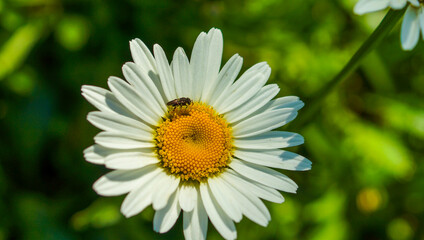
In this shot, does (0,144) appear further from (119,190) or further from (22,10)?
(119,190)

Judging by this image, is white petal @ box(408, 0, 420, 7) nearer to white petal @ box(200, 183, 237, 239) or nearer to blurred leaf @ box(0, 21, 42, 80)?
white petal @ box(200, 183, 237, 239)

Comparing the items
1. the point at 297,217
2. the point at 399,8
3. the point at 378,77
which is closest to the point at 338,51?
the point at 378,77

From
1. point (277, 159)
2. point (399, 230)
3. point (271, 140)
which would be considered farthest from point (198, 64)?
point (399, 230)

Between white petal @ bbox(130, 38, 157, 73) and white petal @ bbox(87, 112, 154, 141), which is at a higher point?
white petal @ bbox(130, 38, 157, 73)

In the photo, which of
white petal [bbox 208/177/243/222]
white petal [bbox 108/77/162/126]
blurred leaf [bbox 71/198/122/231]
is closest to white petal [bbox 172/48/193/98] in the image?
white petal [bbox 108/77/162/126]

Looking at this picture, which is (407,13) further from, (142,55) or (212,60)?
(142,55)
